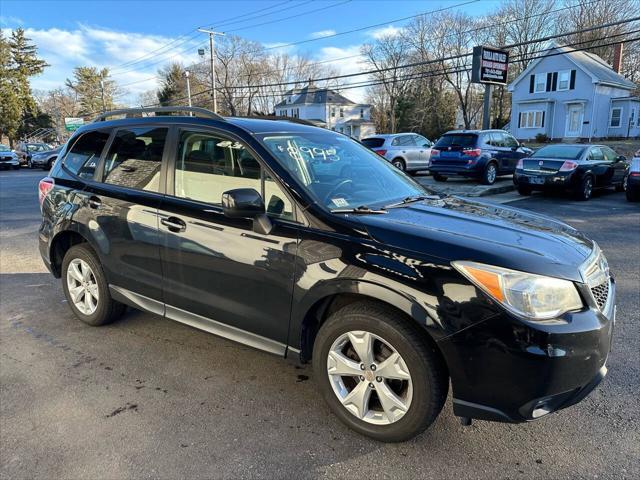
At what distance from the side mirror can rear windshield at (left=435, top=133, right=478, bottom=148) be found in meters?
13.5

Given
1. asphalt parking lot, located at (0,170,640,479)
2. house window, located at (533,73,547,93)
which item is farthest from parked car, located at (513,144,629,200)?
house window, located at (533,73,547,93)

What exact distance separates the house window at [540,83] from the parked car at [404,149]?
27.3m

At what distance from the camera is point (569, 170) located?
12.1m

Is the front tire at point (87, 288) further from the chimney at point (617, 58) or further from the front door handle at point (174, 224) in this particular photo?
the chimney at point (617, 58)

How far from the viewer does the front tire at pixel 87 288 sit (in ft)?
13.4

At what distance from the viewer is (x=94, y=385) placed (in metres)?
3.29

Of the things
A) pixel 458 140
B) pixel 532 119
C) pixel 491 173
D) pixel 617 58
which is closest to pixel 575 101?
pixel 532 119

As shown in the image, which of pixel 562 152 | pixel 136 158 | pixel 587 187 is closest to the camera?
pixel 136 158

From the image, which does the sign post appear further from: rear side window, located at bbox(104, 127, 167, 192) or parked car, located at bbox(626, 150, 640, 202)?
rear side window, located at bbox(104, 127, 167, 192)

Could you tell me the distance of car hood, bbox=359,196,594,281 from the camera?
92.4 inches

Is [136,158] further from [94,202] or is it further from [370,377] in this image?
[370,377]

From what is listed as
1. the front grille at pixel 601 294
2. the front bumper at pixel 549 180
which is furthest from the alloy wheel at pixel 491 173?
the front grille at pixel 601 294

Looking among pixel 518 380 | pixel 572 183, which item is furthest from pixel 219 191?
pixel 572 183

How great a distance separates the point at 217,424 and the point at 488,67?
1877cm
